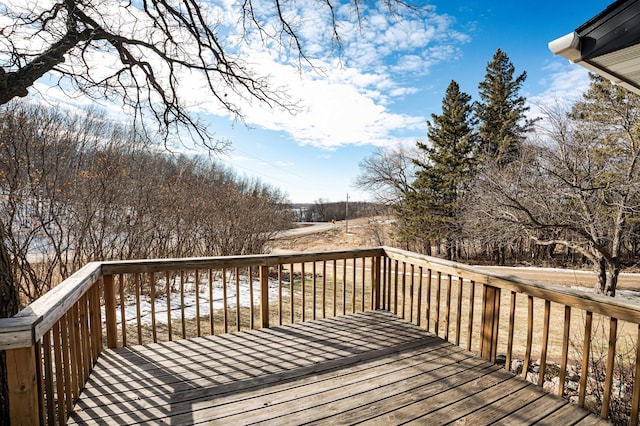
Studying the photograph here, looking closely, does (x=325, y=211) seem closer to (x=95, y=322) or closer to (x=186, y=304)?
(x=186, y=304)

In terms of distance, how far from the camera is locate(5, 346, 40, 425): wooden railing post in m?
1.41

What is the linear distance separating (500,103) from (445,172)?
17.7 ft

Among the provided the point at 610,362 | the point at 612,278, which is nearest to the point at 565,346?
the point at 610,362

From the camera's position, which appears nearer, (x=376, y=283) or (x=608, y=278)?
(x=376, y=283)

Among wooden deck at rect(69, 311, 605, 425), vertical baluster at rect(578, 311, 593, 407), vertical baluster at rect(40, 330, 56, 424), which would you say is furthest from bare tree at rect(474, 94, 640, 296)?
vertical baluster at rect(40, 330, 56, 424)

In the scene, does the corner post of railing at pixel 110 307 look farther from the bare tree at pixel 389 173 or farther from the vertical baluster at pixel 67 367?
the bare tree at pixel 389 173

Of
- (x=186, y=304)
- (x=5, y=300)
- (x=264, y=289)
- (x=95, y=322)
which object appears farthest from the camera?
(x=186, y=304)

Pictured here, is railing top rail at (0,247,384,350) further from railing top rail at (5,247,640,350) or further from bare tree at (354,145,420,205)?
bare tree at (354,145,420,205)

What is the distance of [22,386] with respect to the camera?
1432 millimetres

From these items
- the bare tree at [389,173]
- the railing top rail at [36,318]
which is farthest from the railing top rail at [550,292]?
the bare tree at [389,173]

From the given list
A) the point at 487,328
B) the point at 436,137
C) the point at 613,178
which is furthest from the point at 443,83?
the point at 487,328

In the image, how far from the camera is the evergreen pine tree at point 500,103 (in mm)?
17734

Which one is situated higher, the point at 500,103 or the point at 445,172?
the point at 500,103

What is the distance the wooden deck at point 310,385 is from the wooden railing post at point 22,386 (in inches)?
24.5
